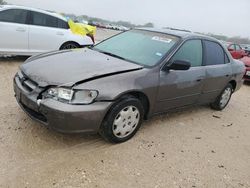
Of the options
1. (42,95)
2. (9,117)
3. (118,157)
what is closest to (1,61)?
(9,117)

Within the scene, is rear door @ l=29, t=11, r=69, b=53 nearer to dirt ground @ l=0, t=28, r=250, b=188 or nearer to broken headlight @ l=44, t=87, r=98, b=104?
dirt ground @ l=0, t=28, r=250, b=188

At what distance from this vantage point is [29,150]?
11.7ft

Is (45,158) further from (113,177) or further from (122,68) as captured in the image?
(122,68)

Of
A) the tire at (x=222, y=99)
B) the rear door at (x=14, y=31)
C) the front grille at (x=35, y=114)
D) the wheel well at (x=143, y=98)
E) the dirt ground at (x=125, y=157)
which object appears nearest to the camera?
the dirt ground at (x=125, y=157)

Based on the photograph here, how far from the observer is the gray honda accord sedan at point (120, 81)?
3.50 meters

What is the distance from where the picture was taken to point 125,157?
148 inches

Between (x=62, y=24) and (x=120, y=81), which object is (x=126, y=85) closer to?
(x=120, y=81)

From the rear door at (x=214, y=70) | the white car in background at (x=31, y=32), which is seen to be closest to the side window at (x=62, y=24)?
the white car in background at (x=31, y=32)

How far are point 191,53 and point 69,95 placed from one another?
242cm

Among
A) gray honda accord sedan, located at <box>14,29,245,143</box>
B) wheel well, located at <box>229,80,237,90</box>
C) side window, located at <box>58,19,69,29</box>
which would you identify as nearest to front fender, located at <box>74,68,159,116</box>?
gray honda accord sedan, located at <box>14,29,245,143</box>

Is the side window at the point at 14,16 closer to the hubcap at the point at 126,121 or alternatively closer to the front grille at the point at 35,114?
the front grille at the point at 35,114

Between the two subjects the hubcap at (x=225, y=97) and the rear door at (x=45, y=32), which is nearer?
the hubcap at (x=225, y=97)

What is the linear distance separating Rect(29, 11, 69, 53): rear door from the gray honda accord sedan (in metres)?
3.47

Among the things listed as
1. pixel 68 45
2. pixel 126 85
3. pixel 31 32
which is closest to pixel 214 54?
pixel 126 85
